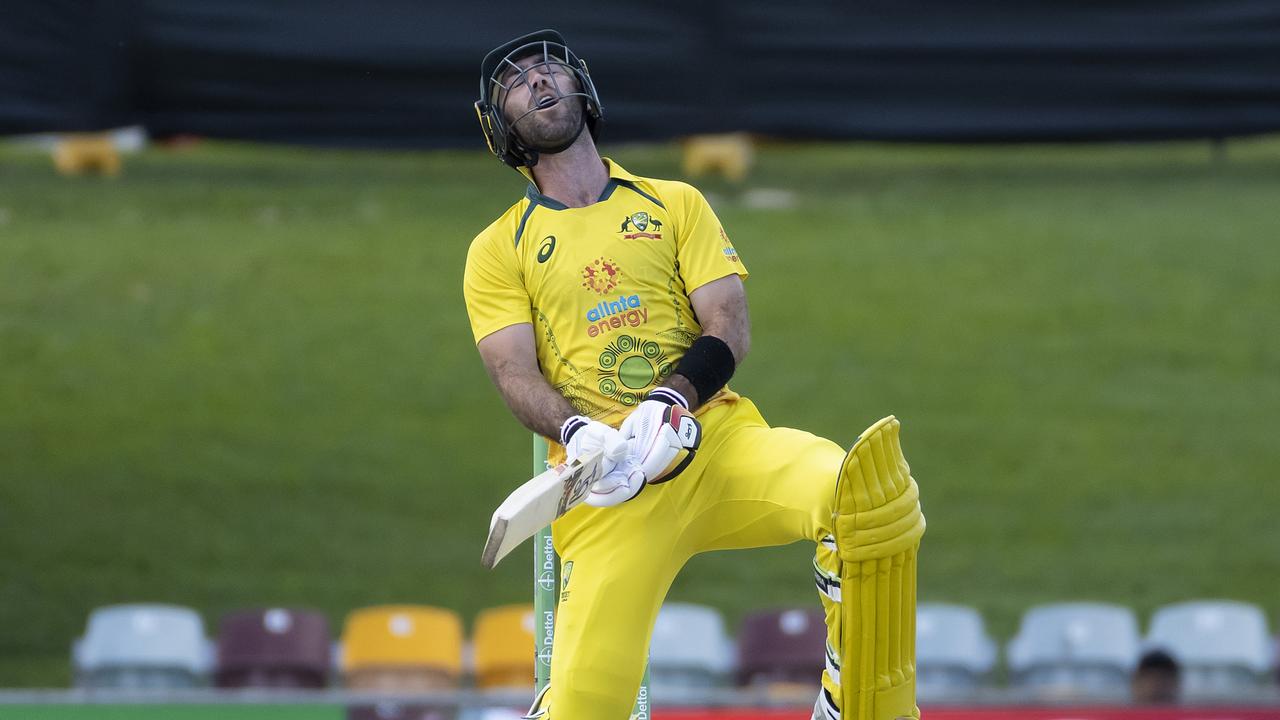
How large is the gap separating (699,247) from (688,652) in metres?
4.15

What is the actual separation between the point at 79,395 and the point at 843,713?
11584mm

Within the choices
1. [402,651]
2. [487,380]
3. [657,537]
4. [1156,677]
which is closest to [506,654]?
[402,651]

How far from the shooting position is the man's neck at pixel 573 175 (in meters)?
4.25

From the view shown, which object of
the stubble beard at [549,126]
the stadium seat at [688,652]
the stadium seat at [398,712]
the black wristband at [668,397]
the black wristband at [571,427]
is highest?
the stubble beard at [549,126]

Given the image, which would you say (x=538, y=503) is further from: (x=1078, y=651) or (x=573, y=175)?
(x=1078, y=651)

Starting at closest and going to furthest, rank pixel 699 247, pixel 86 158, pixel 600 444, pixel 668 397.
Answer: pixel 600 444 < pixel 668 397 < pixel 699 247 < pixel 86 158

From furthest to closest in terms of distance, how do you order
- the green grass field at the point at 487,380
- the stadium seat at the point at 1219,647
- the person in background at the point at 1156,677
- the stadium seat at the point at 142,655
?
the green grass field at the point at 487,380
the stadium seat at the point at 1219,647
the stadium seat at the point at 142,655
the person in background at the point at 1156,677

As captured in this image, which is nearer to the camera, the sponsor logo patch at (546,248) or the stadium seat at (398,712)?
the sponsor logo patch at (546,248)

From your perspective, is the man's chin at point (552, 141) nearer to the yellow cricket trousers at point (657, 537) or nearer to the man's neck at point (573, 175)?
the man's neck at point (573, 175)

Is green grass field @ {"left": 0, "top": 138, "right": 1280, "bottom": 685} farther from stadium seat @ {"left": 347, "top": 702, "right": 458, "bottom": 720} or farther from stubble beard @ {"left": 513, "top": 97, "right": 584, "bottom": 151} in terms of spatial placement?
stubble beard @ {"left": 513, "top": 97, "right": 584, "bottom": 151}

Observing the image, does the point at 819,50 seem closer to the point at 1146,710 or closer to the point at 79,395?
the point at 1146,710

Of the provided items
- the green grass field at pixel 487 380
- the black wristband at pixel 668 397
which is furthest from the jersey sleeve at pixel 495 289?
the green grass field at pixel 487 380

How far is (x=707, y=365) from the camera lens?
13.5ft

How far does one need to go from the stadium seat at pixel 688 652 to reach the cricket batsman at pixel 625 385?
373 centimetres
